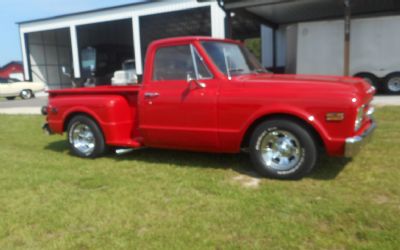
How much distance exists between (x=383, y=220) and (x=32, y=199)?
152 inches

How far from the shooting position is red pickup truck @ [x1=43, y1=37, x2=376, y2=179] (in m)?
4.78

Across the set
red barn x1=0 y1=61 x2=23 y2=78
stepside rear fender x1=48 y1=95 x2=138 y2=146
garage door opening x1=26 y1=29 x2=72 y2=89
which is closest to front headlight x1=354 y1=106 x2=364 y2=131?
stepside rear fender x1=48 y1=95 x2=138 y2=146

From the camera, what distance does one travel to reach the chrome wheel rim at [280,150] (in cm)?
504

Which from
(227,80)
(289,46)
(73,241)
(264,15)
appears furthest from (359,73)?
Result: (73,241)

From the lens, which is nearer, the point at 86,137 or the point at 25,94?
the point at 86,137

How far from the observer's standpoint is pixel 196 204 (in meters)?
4.45

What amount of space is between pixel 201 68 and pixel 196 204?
77.3 inches

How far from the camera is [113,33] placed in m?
37.0

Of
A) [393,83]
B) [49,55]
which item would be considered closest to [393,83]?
[393,83]

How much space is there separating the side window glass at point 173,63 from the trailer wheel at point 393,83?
1246 cm

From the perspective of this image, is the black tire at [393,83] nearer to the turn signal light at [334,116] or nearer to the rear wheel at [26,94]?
the turn signal light at [334,116]

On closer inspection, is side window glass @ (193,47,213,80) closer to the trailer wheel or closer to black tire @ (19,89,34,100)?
the trailer wheel

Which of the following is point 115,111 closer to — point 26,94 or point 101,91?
point 101,91

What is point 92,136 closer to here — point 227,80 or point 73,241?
point 227,80
